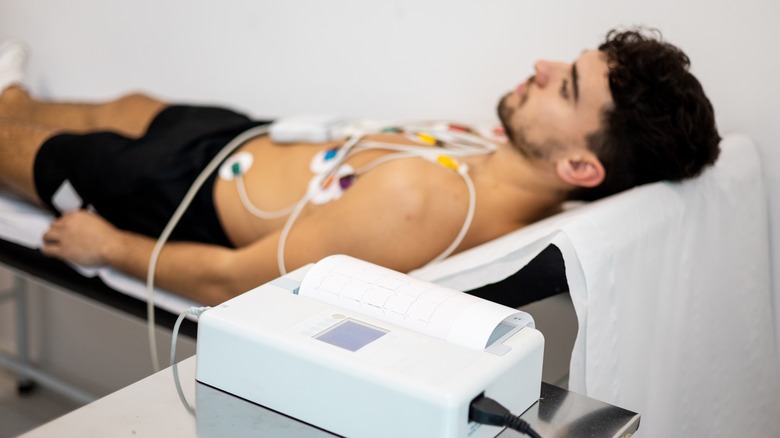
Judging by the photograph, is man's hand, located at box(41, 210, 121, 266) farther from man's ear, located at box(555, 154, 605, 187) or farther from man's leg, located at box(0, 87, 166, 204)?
man's ear, located at box(555, 154, 605, 187)

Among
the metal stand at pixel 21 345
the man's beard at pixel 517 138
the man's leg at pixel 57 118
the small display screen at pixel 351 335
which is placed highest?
the man's beard at pixel 517 138

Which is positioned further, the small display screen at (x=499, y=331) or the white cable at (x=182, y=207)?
the white cable at (x=182, y=207)

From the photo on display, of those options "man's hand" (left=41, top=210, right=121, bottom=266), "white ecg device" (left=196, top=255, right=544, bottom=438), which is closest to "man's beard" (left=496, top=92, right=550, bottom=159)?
"white ecg device" (left=196, top=255, right=544, bottom=438)

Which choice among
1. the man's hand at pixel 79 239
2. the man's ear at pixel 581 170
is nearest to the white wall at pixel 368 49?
the man's ear at pixel 581 170

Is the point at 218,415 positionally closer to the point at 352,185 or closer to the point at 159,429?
the point at 159,429

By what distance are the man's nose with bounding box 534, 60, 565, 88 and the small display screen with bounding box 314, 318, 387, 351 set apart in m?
0.88

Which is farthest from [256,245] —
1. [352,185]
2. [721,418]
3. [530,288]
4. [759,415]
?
[759,415]

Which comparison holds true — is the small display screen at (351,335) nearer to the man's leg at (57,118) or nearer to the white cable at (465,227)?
the white cable at (465,227)

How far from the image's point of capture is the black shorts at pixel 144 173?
5.97ft

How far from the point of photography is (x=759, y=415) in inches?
68.5

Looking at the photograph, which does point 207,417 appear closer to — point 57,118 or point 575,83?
point 575,83

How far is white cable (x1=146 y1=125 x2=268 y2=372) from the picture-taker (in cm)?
156

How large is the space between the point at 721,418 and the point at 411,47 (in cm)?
112

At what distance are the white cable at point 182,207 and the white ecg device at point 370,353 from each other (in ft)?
2.10
